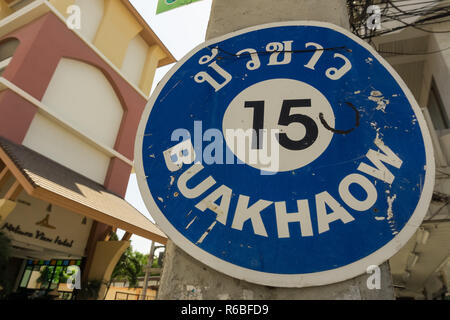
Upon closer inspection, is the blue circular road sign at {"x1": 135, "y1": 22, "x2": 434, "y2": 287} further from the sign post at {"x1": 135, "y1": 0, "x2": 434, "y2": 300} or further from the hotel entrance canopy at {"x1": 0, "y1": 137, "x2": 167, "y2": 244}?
the hotel entrance canopy at {"x1": 0, "y1": 137, "x2": 167, "y2": 244}

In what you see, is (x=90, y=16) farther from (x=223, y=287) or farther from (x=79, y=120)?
(x=223, y=287)

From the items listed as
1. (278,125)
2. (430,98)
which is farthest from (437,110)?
(278,125)

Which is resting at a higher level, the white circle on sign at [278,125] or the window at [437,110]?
the window at [437,110]

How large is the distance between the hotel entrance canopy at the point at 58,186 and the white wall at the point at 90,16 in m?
4.13

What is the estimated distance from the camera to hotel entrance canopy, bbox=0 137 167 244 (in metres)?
4.73

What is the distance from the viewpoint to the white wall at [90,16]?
8.41 meters

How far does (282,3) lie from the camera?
121 cm

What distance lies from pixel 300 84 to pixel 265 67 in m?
0.14

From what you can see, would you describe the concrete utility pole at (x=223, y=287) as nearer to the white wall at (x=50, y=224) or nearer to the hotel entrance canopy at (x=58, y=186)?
the hotel entrance canopy at (x=58, y=186)

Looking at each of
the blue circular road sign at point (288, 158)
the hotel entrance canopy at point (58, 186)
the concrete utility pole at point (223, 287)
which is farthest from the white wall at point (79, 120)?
the concrete utility pole at point (223, 287)

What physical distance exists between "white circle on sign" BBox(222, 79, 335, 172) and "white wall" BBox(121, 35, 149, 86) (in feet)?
31.4

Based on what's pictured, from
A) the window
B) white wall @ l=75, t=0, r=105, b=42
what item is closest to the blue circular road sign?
the window

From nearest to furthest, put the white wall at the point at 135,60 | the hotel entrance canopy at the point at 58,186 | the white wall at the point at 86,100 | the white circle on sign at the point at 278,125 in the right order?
the white circle on sign at the point at 278,125 → the hotel entrance canopy at the point at 58,186 → the white wall at the point at 86,100 → the white wall at the point at 135,60
